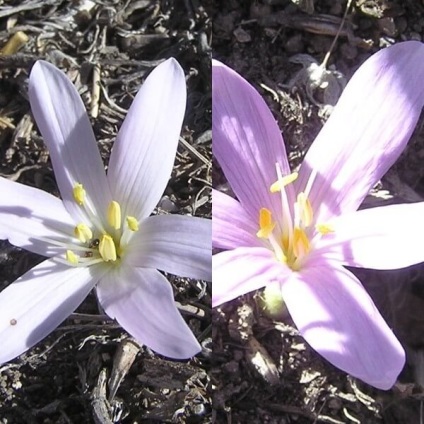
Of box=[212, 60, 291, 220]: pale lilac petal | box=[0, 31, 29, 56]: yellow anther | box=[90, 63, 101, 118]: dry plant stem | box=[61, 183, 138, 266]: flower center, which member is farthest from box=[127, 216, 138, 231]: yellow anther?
box=[0, 31, 29, 56]: yellow anther

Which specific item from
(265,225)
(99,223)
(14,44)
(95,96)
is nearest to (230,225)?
(265,225)

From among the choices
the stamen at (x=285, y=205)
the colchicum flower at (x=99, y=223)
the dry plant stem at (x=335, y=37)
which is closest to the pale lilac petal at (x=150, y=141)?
the colchicum flower at (x=99, y=223)

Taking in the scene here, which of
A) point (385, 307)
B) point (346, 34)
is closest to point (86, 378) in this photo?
point (385, 307)

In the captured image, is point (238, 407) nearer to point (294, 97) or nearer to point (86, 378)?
point (86, 378)

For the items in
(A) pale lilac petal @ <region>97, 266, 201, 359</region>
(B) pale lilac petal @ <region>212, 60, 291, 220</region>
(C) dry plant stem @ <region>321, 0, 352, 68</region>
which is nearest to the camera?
(A) pale lilac petal @ <region>97, 266, 201, 359</region>

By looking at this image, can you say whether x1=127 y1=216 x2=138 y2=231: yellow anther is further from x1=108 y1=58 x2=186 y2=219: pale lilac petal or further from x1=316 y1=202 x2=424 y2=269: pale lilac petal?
x1=316 y1=202 x2=424 y2=269: pale lilac petal

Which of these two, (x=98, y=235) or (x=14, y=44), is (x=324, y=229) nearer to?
(x=98, y=235)
